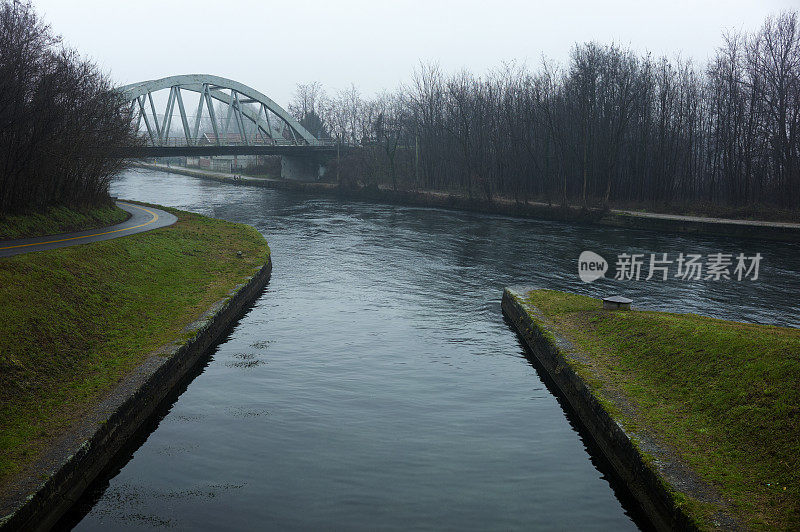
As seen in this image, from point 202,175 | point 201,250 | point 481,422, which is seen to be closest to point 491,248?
point 201,250

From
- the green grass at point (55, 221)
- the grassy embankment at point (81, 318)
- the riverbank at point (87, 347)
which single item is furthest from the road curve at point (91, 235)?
the riverbank at point (87, 347)

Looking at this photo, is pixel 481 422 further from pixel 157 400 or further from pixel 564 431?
pixel 157 400

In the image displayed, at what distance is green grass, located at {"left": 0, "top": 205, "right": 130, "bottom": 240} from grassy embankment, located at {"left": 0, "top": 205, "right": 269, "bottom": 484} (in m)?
3.51

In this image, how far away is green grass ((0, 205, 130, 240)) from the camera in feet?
76.2

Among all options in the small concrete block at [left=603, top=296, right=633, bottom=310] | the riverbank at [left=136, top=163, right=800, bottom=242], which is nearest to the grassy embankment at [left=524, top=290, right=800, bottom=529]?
the small concrete block at [left=603, top=296, right=633, bottom=310]

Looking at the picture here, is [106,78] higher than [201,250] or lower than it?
higher

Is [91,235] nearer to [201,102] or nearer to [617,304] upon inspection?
[617,304]

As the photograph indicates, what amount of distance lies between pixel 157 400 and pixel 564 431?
735 cm

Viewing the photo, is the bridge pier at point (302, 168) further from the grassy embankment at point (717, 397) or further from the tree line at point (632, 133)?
the grassy embankment at point (717, 397)

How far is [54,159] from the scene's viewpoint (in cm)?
2641

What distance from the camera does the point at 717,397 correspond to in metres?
9.64

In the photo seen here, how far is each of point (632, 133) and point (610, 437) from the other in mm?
50306

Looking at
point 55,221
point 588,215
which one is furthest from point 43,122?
point 588,215

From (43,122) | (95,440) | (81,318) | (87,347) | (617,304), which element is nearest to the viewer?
(95,440)
